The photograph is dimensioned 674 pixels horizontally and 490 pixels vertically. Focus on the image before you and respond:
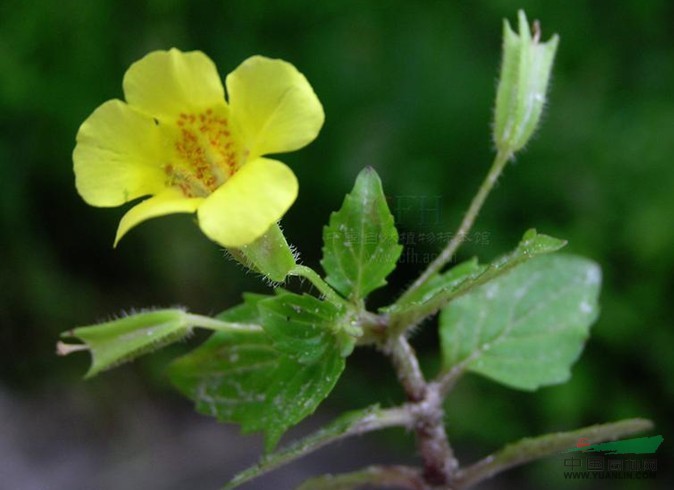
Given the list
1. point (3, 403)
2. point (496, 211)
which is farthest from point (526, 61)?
point (3, 403)

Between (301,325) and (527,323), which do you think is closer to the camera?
(301,325)

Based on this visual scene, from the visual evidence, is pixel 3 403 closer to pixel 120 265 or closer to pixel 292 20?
pixel 120 265

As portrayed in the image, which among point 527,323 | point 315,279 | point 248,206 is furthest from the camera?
point 527,323

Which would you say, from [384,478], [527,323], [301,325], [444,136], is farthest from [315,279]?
[444,136]

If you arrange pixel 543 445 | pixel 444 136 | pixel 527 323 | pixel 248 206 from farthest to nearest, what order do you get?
pixel 444 136, pixel 527 323, pixel 543 445, pixel 248 206

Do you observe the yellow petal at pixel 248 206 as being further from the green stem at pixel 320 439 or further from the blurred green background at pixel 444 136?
the blurred green background at pixel 444 136

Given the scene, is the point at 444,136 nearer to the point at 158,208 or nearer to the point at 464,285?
the point at 464,285

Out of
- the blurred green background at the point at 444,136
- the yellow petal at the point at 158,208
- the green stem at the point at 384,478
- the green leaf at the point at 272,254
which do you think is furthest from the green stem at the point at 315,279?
the blurred green background at the point at 444,136
